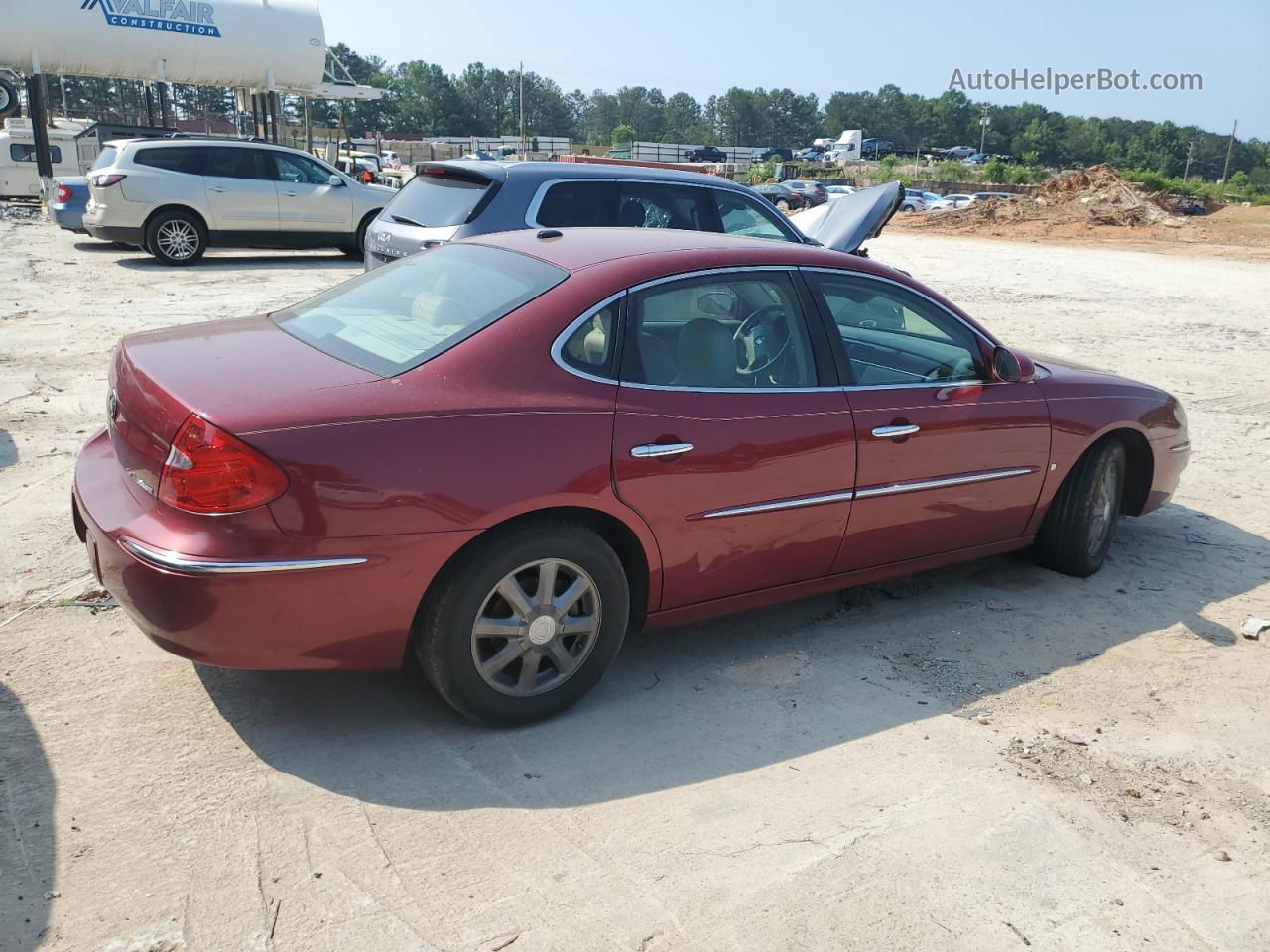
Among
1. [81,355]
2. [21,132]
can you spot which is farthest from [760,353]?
[21,132]

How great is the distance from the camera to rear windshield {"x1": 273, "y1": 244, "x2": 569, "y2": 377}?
3627 millimetres

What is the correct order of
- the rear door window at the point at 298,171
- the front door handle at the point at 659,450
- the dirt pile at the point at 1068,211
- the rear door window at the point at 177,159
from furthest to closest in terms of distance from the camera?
the dirt pile at the point at 1068,211, the rear door window at the point at 298,171, the rear door window at the point at 177,159, the front door handle at the point at 659,450

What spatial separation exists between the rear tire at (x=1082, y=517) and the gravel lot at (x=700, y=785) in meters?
0.14

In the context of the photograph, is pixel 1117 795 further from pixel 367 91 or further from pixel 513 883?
pixel 367 91

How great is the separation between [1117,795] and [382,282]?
3.21 m

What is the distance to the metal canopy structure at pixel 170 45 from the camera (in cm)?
2312

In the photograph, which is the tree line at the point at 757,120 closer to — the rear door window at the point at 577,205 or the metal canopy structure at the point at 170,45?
the metal canopy structure at the point at 170,45

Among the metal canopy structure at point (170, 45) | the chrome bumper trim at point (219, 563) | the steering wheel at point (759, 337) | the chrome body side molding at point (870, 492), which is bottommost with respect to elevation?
the chrome body side molding at point (870, 492)

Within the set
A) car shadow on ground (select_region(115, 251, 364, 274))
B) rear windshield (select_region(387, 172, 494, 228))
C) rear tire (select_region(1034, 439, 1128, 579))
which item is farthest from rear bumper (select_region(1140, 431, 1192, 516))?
car shadow on ground (select_region(115, 251, 364, 274))

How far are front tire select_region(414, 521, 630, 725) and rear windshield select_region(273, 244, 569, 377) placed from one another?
699mm

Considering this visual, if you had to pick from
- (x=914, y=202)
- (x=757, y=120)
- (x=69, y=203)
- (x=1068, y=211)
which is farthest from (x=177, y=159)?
(x=757, y=120)

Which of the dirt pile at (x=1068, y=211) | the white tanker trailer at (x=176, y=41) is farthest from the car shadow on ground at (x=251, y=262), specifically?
the dirt pile at (x=1068, y=211)

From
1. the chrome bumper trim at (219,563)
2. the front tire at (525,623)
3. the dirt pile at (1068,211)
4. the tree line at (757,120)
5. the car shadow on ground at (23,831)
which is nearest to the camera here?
the car shadow on ground at (23,831)

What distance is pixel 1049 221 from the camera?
3481 cm
